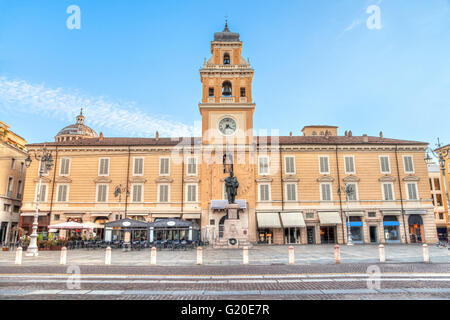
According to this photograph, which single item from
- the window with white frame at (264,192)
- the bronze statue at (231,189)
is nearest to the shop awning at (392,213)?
the window with white frame at (264,192)

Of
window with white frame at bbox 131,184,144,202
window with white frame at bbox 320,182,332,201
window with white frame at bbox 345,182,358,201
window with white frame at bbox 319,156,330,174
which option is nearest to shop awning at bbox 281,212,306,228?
window with white frame at bbox 320,182,332,201

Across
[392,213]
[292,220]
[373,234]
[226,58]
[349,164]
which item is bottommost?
[373,234]

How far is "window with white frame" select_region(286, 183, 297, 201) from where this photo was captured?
1375 inches

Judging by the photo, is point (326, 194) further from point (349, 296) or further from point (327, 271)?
point (349, 296)

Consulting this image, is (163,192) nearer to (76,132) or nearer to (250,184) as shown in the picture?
(250,184)

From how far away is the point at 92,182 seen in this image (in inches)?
1391

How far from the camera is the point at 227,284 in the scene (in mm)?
9812

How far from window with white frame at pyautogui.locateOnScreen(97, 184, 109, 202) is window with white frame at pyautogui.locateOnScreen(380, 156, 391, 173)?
30874mm

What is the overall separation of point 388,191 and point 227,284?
3122 cm

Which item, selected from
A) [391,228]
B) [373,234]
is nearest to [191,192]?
[373,234]

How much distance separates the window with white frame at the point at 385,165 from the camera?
35.8 meters

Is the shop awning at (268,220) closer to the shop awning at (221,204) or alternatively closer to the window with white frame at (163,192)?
the shop awning at (221,204)

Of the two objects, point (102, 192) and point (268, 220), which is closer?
point (268, 220)
